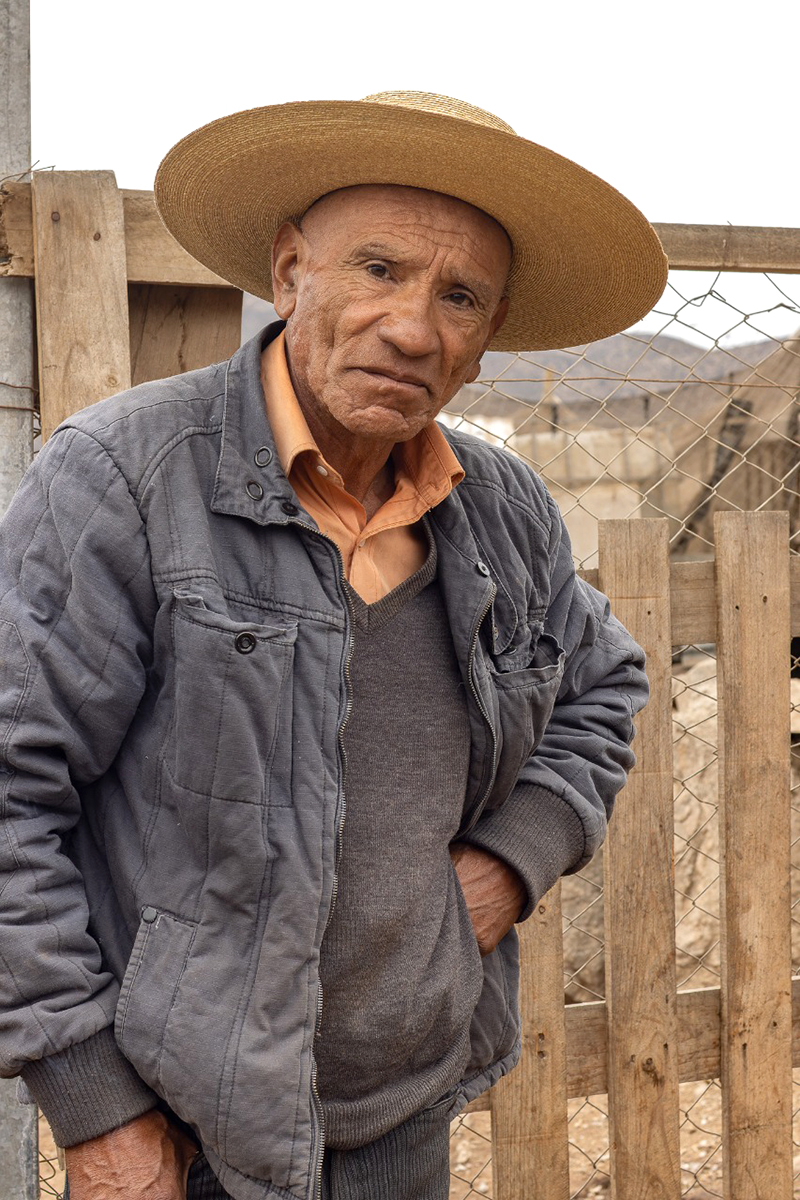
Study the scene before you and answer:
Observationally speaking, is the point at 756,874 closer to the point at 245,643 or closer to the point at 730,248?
the point at 730,248

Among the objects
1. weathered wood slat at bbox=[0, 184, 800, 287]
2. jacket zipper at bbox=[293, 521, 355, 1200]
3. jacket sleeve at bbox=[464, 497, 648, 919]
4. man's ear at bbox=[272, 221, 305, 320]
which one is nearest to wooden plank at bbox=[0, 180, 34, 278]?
weathered wood slat at bbox=[0, 184, 800, 287]

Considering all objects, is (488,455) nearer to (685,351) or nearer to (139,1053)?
(139,1053)

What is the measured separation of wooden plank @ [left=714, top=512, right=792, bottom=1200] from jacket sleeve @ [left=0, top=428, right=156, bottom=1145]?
1.64m

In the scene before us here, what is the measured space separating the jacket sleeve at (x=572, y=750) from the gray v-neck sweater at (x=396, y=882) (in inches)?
7.3

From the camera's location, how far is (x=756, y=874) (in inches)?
106

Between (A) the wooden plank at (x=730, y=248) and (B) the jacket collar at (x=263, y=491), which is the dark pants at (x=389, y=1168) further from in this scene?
(A) the wooden plank at (x=730, y=248)

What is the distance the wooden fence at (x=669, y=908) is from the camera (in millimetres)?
2518

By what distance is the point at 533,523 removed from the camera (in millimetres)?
1999

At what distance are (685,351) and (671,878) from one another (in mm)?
31716

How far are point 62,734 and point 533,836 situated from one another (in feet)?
2.80

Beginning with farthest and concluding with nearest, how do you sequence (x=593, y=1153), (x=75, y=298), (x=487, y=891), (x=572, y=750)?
(x=593, y=1153)
(x=75, y=298)
(x=572, y=750)
(x=487, y=891)

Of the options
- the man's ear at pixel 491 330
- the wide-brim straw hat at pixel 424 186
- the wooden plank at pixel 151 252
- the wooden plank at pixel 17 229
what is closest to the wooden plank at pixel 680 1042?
the man's ear at pixel 491 330

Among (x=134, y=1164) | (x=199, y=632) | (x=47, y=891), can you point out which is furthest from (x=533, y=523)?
(x=134, y=1164)

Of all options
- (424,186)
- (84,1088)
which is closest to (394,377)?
(424,186)
